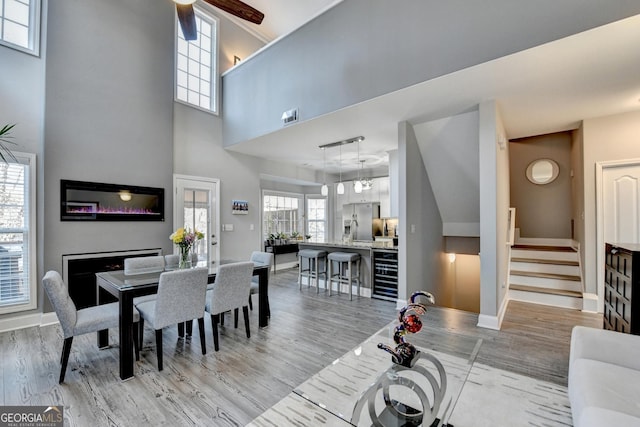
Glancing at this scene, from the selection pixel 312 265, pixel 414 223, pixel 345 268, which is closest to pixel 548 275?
pixel 414 223

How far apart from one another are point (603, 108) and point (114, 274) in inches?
246

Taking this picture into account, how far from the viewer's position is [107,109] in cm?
420

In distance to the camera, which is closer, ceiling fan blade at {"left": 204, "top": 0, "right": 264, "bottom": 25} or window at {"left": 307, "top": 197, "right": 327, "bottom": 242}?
ceiling fan blade at {"left": 204, "top": 0, "right": 264, "bottom": 25}

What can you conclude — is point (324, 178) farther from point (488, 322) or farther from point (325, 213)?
point (488, 322)

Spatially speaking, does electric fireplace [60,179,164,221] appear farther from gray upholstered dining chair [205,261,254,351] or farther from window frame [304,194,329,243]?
window frame [304,194,329,243]

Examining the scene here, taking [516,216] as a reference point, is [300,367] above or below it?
below

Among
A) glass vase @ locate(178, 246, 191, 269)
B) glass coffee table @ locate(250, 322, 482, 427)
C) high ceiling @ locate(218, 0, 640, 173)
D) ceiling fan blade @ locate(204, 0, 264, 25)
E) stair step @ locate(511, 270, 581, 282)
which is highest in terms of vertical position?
ceiling fan blade @ locate(204, 0, 264, 25)

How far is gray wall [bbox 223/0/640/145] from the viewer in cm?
238

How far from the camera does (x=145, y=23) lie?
4598 mm

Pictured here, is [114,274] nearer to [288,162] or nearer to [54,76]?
[54,76]

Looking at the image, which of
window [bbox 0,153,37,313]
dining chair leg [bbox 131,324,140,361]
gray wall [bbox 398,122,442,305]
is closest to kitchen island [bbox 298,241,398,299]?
gray wall [bbox 398,122,442,305]

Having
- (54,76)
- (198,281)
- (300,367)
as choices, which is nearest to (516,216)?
(300,367)

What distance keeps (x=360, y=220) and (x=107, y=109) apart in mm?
5882

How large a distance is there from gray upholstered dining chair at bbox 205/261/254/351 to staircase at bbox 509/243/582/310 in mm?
4315
